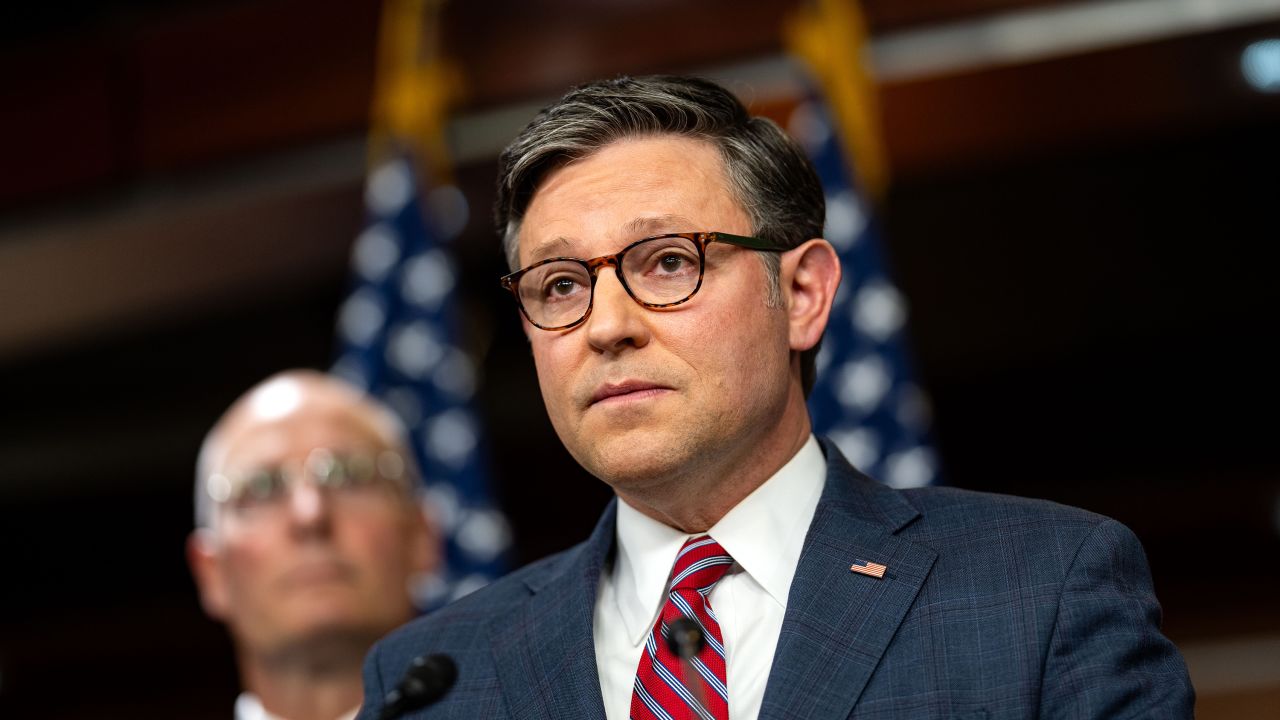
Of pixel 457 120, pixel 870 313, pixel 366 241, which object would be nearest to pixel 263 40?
pixel 457 120

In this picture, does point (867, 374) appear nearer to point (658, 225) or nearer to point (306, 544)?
point (306, 544)

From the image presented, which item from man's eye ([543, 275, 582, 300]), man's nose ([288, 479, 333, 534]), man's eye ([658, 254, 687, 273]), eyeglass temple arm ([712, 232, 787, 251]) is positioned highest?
eyeglass temple arm ([712, 232, 787, 251])

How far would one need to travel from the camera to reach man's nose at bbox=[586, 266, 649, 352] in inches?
57.9

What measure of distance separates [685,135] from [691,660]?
0.66 metres

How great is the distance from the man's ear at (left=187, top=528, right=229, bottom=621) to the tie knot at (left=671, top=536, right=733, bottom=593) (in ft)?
4.65

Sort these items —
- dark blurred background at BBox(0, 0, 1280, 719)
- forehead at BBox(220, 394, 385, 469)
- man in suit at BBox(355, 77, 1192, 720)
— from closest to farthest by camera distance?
man in suit at BBox(355, 77, 1192, 720) → forehead at BBox(220, 394, 385, 469) → dark blurred background at BBox(0, 0, 1280, 719)

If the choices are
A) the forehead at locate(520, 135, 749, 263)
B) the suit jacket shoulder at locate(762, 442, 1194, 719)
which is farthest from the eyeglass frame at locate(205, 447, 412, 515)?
the suit jacket shoulder at locate(762, 442, 1194, 719)

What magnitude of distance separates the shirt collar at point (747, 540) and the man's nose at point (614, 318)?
0.83 ft

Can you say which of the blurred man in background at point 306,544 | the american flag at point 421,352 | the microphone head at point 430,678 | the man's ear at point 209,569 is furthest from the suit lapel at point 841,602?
the american flag at point 421,352

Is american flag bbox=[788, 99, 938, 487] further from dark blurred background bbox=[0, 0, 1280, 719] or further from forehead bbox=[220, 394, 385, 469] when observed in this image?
forehead bbox=[220, 394, 385, 469]

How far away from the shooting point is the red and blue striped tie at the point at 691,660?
1.40m

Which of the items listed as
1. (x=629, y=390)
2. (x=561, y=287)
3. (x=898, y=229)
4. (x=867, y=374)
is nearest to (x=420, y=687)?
(x=629, y=390)

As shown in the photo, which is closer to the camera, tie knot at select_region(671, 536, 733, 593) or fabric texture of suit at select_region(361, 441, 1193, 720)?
fabric texture of suit at select_region(361, 441, 1193, 720)

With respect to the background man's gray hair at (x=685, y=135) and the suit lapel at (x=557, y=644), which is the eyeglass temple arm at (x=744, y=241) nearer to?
the background man's gray hair at (x=685, y=135)
